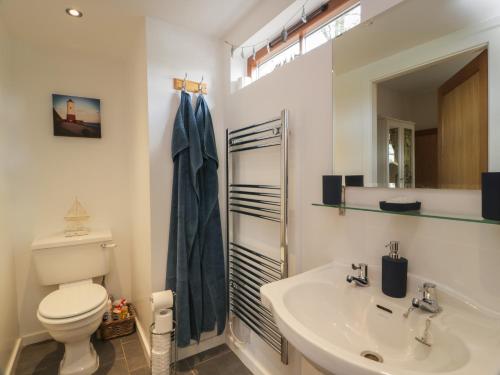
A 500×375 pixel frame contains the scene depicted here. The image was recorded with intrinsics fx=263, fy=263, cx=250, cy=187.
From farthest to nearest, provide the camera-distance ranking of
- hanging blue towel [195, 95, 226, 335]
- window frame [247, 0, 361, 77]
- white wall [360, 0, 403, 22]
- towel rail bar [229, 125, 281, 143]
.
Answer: hanging blue towel [195, 95, 226, 335], towel rail bar [229, 125, 281, 143], window frame [247, 0, 361, 77], white wall [360, 0, 403, 22]

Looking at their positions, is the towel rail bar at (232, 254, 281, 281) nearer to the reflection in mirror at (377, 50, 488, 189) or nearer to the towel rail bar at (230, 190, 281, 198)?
the towel rail bar at (230, 190, 281, 198)

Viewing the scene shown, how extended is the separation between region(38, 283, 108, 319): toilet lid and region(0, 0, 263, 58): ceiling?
5.87 feet

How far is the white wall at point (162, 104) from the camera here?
5.56ft

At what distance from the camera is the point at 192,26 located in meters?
1.77

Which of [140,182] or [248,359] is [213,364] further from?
[140,182]

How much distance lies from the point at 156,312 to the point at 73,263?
0.87 m

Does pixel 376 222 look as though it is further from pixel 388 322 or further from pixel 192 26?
pixel 192 26

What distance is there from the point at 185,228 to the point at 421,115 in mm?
1374

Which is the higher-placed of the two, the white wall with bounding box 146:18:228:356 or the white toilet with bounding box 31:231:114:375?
the white wall with bounding box 146:18:228:356

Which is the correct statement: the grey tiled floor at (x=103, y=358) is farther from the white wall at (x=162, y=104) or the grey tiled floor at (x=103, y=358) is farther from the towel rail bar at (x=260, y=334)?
the towel rail bar at (x=260, y=334)

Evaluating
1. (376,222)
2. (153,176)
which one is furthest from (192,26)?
(376,222)

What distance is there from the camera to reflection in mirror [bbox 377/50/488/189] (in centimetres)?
81

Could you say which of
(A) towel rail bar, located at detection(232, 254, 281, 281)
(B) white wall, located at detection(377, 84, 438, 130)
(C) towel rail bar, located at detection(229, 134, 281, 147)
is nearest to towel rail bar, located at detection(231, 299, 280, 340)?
(A) towel rail bar, located at detection(232, 254, 281, 281)

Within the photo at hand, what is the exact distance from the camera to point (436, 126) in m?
0.91
